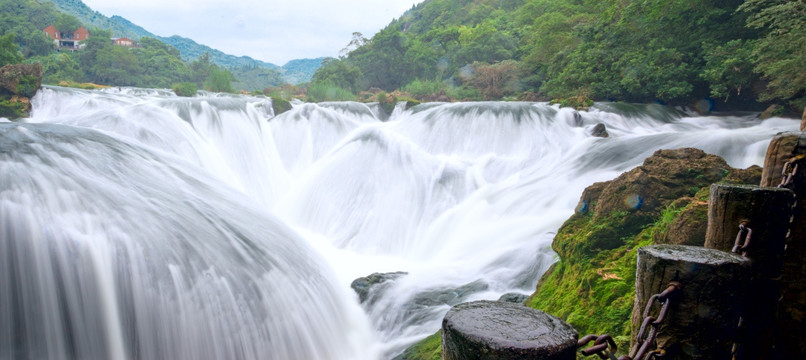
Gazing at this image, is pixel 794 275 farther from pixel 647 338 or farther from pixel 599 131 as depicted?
pixel 599 131

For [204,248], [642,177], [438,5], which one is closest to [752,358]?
[642,177]

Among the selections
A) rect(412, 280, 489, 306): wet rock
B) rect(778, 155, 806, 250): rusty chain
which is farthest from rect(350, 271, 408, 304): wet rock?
rect(778, 155, 806, 250): rusty chain

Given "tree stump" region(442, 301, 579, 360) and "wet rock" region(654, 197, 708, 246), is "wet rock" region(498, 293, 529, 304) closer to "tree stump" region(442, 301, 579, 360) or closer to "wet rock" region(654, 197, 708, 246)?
"wet rock" region(654, 197, 708, 246)

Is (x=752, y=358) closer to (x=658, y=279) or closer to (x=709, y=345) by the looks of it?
(x=709, y=345)

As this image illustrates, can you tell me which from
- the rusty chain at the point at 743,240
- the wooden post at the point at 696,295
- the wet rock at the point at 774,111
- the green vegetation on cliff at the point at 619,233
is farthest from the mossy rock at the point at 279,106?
the wooden post at the point at 696,295

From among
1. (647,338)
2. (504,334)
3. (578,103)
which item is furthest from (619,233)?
(578,103)

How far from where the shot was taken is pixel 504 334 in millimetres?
1157

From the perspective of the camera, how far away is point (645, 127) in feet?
45.1

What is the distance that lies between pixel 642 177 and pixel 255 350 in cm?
436

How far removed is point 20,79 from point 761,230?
1887 centimetres

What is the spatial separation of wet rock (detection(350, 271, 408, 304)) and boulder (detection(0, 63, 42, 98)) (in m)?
14.4

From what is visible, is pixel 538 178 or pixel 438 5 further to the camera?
pixel 438 5

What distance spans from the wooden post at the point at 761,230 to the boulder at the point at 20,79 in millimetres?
18308

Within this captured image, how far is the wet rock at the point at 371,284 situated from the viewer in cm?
617
